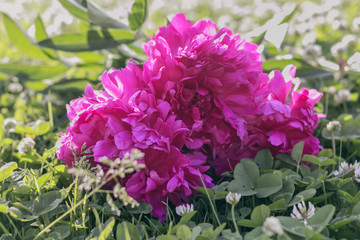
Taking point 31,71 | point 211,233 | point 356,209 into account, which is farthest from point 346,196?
point 31,71

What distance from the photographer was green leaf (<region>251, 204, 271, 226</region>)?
89 cm

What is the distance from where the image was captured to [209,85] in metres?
1.11


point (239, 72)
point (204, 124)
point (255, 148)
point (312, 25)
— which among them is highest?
point (239, 72)

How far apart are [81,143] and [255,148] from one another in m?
0.47

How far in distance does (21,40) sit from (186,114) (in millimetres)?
1116

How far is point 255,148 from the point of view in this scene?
48.3 inches

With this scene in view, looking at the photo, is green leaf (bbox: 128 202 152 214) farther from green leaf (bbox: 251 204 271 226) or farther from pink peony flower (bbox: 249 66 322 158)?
pink peony flower (bbox: 249 66 322 158)

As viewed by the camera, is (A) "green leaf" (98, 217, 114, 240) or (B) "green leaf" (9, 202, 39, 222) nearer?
(A) "green leaf" (98, 217, 114, 240)

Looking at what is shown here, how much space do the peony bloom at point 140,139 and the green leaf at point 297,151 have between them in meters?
0.24

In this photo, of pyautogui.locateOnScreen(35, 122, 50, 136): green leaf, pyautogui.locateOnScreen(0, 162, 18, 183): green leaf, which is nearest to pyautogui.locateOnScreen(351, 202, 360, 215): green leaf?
pyautogui.locateOnScreen(0, 162, 18, 183): green leaf

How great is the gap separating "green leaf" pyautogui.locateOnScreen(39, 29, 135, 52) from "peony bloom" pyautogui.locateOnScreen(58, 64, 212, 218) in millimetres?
650

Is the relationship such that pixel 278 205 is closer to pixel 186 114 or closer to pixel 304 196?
pixel 304 196

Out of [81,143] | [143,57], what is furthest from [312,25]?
[81,143]

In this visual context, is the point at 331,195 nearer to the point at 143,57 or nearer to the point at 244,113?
the point at 244,113
